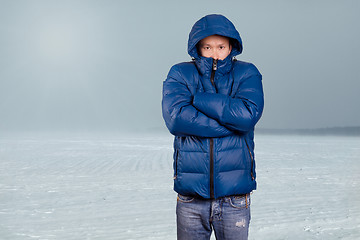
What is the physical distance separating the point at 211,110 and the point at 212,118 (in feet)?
0.14

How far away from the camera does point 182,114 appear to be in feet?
7.05

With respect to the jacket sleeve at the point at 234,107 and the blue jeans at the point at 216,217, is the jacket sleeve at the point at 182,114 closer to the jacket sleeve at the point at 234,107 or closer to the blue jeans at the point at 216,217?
the jacket sleeve at the point at 234,107

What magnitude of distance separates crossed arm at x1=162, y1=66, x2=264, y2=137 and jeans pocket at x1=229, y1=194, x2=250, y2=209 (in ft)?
1.11

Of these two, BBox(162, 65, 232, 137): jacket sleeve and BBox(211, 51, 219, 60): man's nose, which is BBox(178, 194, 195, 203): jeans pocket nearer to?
BBox(162, 65, 232, 137): jacket sleeve

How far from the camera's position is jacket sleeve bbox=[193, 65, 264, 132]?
2104mm

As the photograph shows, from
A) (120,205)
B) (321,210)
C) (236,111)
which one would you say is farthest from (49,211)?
(236,111)

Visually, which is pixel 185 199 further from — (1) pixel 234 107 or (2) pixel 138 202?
(2) pixel 138 202

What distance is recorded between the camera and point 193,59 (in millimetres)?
2303

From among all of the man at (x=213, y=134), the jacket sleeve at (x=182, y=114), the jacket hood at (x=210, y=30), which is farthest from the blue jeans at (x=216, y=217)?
the jacket hood at (x=210, y=30)

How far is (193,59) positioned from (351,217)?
3.49 m

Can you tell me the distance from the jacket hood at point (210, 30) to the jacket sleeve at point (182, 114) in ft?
0.55

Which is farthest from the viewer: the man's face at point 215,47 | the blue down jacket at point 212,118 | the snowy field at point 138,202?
the snowy field at point 138,202

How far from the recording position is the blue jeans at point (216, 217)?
2127mm

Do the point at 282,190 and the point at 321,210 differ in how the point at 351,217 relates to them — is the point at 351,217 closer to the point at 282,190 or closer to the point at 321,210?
the point at 321,210
